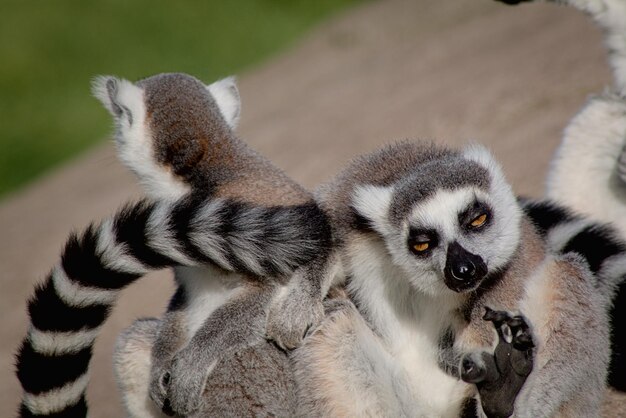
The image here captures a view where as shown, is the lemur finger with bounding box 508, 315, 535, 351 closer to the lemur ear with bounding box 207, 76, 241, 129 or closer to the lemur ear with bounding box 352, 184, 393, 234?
the lemur ear with bounding box 352, 184, 393, 234

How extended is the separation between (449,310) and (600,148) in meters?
2.38

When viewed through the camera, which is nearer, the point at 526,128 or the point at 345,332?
the point at 345,332

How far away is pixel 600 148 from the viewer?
5910mm

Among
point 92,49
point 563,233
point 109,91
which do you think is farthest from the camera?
point 92,49

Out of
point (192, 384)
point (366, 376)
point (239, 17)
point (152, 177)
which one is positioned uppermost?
point (152, 177)

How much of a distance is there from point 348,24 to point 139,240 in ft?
32.7

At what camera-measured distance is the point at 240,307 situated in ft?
13.2

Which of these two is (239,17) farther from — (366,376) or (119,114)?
(366,376)

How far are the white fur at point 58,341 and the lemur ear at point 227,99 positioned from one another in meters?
1.38

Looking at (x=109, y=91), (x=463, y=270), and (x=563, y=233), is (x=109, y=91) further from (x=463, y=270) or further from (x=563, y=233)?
(x=563, y=233)

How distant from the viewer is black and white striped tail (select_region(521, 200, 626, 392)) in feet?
14.5

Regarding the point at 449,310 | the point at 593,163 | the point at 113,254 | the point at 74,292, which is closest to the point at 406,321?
the point at 449,310

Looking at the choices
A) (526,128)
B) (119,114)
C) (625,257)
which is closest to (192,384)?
(119,114)

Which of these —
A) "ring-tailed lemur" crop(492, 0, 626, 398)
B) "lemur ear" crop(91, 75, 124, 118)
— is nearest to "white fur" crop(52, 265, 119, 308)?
"lemur ear" crop(91, 75, 124, 118)
